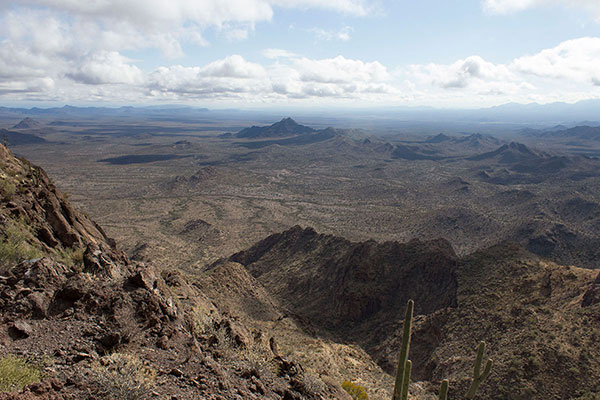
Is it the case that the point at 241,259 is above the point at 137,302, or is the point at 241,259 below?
below

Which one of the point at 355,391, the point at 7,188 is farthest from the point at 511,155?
the point at 7,188

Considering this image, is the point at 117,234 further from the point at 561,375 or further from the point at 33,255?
the point at 561,375

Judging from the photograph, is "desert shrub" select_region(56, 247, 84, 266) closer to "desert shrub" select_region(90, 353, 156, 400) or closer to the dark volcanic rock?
"desert shrub" select_region(90, 353, 156, 400)

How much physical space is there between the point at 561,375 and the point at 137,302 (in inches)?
691

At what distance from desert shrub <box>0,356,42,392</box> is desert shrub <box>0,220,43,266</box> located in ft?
17.3

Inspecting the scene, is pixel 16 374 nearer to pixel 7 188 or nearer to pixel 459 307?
pixel 7 188

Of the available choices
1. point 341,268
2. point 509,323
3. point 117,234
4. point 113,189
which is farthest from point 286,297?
point 113,189

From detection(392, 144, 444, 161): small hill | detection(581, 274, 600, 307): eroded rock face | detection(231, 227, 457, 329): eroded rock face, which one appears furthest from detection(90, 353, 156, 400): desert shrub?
detection(392, 144, 444, 161): small hill

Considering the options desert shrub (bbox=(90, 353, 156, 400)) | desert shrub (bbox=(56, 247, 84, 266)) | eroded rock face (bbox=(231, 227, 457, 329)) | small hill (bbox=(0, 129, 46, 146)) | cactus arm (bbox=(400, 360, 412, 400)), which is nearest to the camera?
desert shrub (bbox=(90, 353, 156, 400))

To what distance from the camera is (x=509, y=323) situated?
2030cm

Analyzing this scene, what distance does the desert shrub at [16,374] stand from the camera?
6097mm

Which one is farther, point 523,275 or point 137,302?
point 523,275

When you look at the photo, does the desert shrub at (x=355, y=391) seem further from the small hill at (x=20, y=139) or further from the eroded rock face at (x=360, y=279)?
the small hill at (x=20, y=139)

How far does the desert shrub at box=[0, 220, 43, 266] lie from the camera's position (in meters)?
11.1
